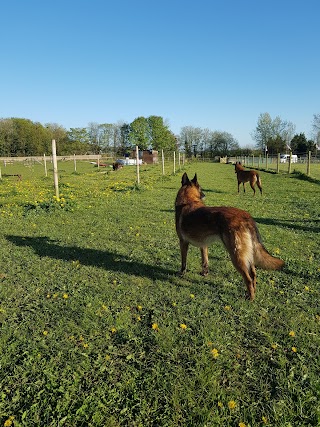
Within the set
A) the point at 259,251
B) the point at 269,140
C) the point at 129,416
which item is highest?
the point at 269,140

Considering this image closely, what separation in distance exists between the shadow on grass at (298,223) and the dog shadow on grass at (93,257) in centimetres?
420

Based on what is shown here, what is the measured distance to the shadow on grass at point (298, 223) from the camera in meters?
7.08

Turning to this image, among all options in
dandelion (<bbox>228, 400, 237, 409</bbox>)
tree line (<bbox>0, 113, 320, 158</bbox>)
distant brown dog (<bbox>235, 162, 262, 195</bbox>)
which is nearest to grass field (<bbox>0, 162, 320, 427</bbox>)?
dandelion (<bbox>228, 400, 237, 409</bbox>)

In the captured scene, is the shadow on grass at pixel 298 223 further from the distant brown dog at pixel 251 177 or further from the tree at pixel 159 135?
the tree at pixel 159 135

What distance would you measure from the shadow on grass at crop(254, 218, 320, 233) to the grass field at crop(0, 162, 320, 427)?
1.35 m

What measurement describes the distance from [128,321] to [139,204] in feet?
24.9

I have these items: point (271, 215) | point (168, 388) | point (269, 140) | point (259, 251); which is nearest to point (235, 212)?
point (259, 251)

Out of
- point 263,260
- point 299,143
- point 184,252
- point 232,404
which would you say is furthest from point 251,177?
point 299,143

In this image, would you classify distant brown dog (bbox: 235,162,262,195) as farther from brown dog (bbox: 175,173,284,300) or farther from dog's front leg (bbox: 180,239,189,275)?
brown dog (bbox: 175,173,284,300)

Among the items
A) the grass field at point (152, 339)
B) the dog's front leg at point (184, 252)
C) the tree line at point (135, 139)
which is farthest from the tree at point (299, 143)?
the dog's front leg at point (184, 252)

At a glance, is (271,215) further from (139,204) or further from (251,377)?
(251,377)

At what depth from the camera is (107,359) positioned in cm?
261

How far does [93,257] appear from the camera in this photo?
207 inches

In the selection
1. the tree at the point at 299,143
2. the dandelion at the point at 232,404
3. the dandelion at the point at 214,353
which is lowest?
the dandelion at the point at 232,404
